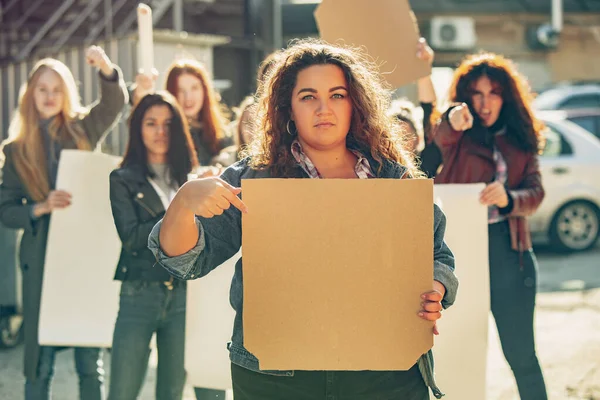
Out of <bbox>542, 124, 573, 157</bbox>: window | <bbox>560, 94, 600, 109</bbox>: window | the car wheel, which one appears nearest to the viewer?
<bbox>542, 124, 573, 157</bbox>: window

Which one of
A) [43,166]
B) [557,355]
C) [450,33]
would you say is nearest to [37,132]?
[43,166]

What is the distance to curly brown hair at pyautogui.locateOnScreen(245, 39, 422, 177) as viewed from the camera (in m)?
2.72

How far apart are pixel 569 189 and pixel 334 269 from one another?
869cm

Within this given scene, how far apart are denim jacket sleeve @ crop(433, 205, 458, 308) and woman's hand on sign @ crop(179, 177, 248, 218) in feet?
1.85

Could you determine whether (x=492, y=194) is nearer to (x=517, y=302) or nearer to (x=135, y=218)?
(x=517, y=302)

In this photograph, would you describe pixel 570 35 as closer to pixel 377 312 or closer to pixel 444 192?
pixel 444 192

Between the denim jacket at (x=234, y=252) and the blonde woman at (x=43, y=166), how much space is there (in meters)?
2.12

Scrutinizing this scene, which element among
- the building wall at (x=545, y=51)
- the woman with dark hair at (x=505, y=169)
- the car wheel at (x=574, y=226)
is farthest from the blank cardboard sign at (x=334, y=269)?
the building wall at (x=545, y=51)

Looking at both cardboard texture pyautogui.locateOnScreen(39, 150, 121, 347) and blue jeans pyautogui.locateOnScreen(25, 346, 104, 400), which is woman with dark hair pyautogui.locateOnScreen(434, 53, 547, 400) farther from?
blue jeans pyautogui.locateOnScreen(25, 346, 104, 400)

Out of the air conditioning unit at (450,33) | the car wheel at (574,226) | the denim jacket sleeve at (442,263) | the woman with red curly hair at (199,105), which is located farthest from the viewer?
the air conditioning unit at (450,33)

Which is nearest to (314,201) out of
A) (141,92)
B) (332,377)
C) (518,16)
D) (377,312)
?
(377,312)

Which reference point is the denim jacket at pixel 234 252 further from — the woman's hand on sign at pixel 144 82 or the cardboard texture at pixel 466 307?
the woman's hand on sign at pixel 144 82

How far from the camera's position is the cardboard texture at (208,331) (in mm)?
4168

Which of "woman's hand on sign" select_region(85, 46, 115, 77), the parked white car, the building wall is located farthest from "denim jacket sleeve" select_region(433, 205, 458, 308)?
the building wall
